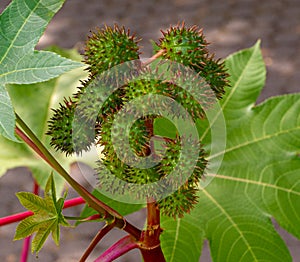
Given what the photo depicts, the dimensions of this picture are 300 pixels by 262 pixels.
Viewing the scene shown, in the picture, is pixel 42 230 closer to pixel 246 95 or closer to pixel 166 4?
pixel 246 95

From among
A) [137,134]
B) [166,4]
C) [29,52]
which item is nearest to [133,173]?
[137,134]

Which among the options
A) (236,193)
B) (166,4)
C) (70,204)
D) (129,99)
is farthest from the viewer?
(166,4)

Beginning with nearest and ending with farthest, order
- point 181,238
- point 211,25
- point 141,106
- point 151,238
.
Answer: point 141,106 → point 151,238 → point 181,238 → point 211,25

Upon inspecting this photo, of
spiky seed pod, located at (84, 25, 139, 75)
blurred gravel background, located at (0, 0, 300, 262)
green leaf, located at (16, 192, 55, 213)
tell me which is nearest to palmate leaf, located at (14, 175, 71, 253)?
green leaf, located at (16, 192, 55, 213)

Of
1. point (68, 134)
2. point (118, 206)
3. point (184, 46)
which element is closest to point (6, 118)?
point (68, 134)

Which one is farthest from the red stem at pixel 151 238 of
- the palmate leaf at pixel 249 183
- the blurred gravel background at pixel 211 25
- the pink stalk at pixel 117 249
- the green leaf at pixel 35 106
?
the blurred gravel background at pixel 211 25

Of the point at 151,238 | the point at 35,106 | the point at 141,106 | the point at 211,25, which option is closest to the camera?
the point at 141,106

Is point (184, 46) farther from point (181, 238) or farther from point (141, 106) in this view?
point (181, 238)
